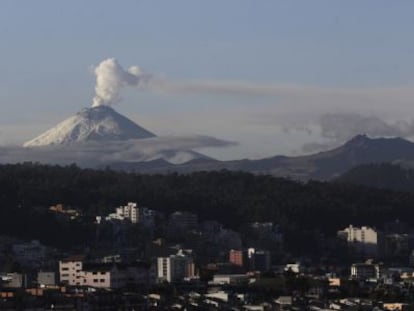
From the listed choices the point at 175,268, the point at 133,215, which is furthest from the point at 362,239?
the point at 175,268

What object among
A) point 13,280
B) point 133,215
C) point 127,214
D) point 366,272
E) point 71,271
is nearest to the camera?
point 13,280

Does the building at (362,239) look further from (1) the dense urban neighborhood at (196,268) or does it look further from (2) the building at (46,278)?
(2) the building at (46,278)

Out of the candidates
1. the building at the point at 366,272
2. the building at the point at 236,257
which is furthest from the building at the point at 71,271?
the building at the point at 236,257

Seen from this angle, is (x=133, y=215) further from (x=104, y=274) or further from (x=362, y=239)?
(x=104, y=274)

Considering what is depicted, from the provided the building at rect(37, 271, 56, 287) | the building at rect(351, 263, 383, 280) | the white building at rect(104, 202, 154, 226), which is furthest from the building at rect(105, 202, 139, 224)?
the building at rect(37, 271, 56, 287)

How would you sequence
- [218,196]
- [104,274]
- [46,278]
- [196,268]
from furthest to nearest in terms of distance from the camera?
[218,196] → [196,268] → [46,278] → [104,274]

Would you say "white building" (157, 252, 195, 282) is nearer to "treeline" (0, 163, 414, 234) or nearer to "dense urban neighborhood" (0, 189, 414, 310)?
"dense urban neighborhood" (0, 189, 414, 310)

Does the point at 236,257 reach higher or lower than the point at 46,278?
higher

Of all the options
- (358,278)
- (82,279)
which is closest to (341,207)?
(358,278)
